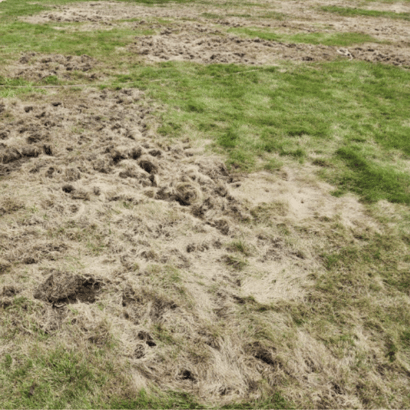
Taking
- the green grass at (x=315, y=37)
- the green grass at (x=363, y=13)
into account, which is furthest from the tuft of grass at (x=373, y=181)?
the green grass at (x=363, y=13)

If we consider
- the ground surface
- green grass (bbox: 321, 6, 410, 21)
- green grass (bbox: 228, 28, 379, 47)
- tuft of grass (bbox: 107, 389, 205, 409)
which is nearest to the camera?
tuft of grass (bbox: 107, 389, 205, 409)

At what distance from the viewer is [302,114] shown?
7.01 metres

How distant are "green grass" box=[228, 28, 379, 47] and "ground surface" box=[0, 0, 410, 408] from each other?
4.65 meters

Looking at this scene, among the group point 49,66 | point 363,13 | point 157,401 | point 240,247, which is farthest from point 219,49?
point 363,13

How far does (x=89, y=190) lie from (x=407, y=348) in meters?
4.27

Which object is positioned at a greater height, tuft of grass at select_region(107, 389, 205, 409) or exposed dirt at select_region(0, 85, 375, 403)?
exposed dirt at select_region(0, 85, 375, 403)

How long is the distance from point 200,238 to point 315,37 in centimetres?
1301

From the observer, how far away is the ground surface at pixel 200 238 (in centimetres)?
252

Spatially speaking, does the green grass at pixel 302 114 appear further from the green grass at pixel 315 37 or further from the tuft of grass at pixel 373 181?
the green grass at pixel 315 37

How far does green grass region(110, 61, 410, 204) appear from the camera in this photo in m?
5.36

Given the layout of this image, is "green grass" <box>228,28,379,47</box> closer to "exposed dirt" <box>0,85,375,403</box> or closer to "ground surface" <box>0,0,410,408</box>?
"ground surface" <box>0,0,410,408</box>

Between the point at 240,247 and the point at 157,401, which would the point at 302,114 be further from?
the point at 157,401

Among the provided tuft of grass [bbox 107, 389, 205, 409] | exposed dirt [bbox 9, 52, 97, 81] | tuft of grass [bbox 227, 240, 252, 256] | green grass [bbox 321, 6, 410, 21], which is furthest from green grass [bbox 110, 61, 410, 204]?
green grass [bbox 321, 6, 410, 21]

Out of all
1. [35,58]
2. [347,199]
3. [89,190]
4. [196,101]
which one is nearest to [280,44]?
[196,101]
